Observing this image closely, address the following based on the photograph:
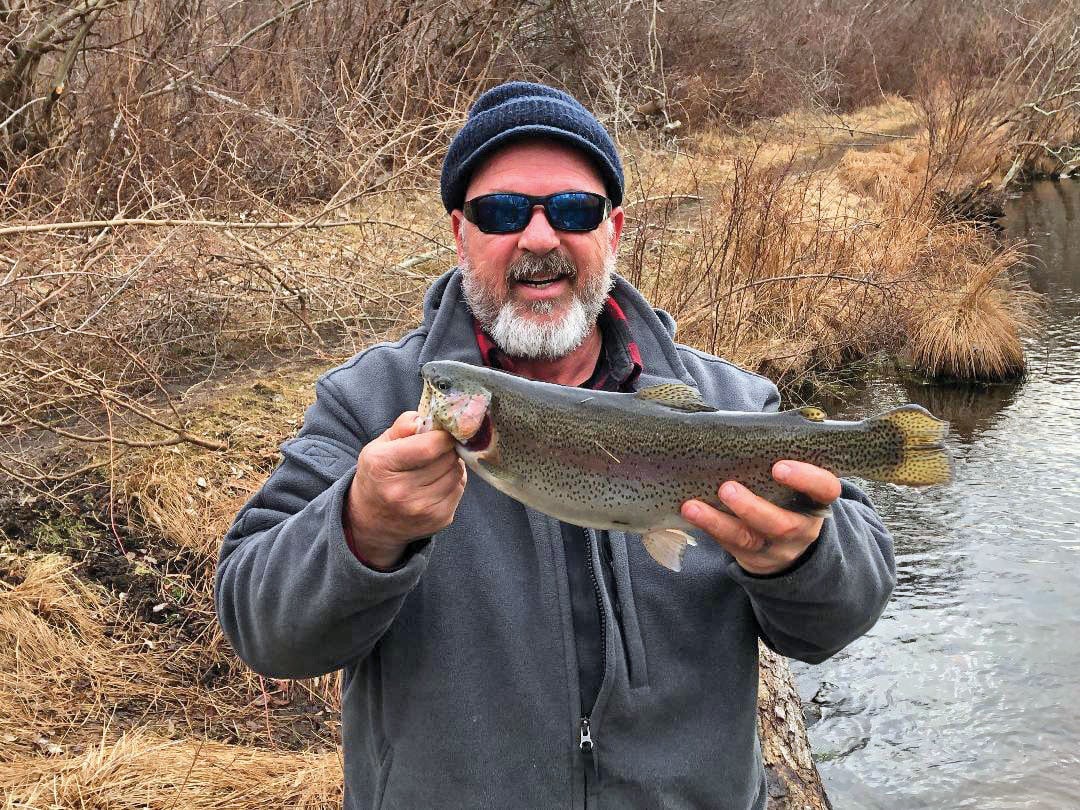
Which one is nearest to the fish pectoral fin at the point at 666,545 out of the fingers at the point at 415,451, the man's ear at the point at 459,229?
the fingers at the point at 415,451

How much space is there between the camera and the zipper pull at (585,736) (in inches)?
92.0

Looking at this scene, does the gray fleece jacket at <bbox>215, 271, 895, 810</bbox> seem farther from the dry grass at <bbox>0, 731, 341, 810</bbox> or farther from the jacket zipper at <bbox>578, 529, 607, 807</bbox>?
the dry grass at <bbox>0, 731, 341, 810</bbox>

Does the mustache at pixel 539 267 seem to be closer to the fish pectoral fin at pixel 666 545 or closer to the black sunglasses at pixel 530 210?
the black sunglasses at pixel 530 210

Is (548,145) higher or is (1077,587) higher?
(548,145)

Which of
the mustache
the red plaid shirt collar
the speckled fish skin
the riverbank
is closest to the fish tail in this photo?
the speckled fish skin

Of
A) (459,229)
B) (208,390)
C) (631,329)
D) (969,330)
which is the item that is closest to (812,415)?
(631,329)

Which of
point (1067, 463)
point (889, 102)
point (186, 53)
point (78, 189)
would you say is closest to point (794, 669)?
point (1067, 463)

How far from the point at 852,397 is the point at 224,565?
31.7ft

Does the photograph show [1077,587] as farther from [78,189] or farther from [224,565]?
[78,189]

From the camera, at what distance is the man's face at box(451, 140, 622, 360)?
2766 mm

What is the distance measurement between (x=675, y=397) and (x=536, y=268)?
739 mm

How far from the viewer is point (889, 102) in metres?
28.2

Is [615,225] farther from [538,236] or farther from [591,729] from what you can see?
[591,729]

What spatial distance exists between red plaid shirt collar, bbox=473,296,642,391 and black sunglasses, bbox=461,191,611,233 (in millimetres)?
279
